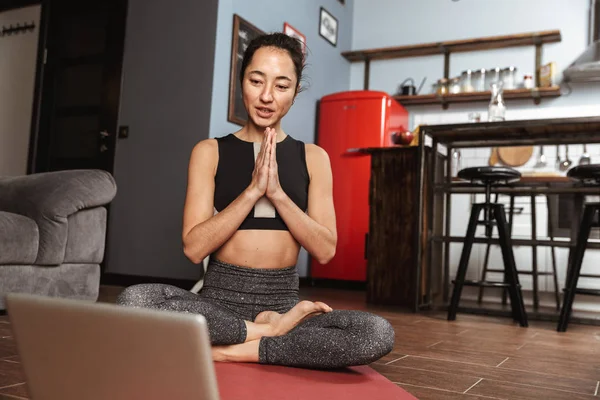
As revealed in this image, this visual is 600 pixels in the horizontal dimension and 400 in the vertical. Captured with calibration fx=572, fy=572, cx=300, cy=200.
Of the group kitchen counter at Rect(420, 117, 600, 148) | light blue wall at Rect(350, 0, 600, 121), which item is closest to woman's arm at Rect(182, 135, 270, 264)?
kitchen counter at Rect(420, 117, 600, 148)

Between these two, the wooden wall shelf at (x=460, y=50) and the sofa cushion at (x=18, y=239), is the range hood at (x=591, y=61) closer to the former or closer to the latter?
the wooden wall shelf at (x=460, y=50)

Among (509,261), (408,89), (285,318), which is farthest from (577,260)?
(408,89)

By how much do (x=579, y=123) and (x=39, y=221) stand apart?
8.02 ft

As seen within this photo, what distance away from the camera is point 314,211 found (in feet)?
4.90

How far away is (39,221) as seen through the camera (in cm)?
238

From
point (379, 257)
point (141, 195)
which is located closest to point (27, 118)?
point (141, 195)

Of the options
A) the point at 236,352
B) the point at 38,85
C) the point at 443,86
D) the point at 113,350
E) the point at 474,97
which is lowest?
the point at 236,352

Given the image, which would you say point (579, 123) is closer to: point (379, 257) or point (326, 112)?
point (379, 257)

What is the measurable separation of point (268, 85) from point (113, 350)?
88cm

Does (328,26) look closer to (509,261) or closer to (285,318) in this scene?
(509,261)

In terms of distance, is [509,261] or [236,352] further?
[509,261]

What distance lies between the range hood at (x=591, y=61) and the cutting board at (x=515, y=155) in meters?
0.63

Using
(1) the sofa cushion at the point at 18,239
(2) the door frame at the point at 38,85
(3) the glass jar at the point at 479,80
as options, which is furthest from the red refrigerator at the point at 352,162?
(1) the sofa cushion at the point at 18,239

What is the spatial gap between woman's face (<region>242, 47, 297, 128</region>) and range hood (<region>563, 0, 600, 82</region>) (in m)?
3.40
